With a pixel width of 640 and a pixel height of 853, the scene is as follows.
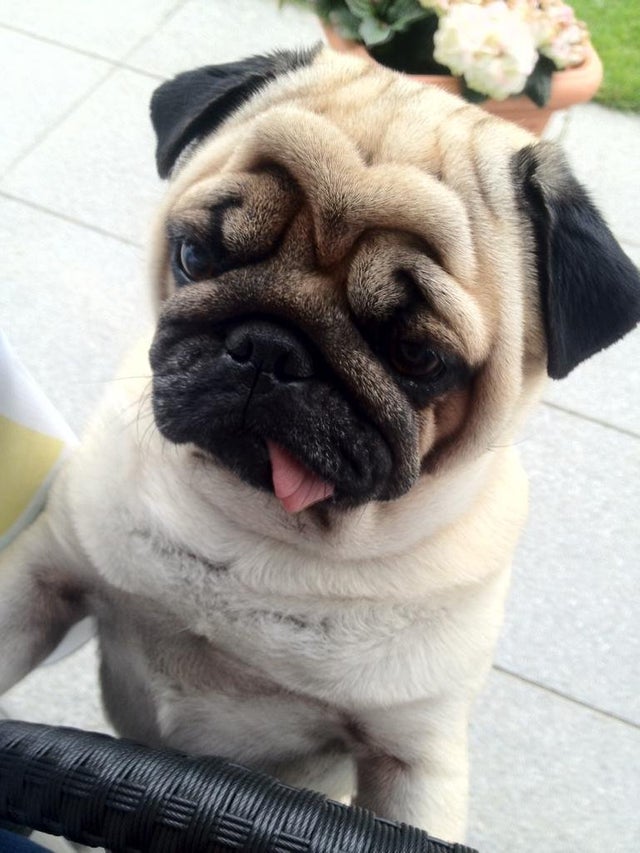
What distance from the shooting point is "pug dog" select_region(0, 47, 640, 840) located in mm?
872

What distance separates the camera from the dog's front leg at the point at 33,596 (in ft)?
3.65

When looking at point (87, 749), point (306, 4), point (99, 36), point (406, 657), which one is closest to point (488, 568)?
point (406, 657)

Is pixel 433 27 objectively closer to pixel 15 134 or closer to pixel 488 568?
pixel 15 134

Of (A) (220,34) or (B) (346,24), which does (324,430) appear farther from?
(A) (220,34)

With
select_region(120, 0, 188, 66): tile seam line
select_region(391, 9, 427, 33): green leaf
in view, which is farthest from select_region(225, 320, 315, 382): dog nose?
select_region(120, 0, 188, 66): tile seam line

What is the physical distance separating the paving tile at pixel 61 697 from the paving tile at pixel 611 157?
1.78 metres

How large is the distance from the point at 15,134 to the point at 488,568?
1959 millimetres

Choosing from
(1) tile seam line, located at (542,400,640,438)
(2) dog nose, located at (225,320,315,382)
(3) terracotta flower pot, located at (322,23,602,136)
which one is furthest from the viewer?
(3) terracotta flower pot, located at (322,23,602,136)

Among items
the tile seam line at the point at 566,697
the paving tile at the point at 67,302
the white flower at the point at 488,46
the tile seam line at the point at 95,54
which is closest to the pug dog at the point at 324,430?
the tile seam line at the point at 566,697

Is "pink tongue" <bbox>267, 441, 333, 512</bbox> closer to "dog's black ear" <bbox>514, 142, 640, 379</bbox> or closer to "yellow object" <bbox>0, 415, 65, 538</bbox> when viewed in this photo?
"dog's black ear" <bbox>514, 142, 640, 379</bbox>

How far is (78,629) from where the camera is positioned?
4.35 feet

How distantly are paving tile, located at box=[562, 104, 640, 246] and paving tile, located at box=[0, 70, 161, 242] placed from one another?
3.84 ft

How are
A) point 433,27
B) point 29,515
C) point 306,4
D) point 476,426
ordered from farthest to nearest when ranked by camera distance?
point 306,4 → point 433,27 → point 29,515 → point 476,426

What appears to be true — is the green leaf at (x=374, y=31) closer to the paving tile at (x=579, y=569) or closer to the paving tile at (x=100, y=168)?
the paving tile at (x=100, y=168)
